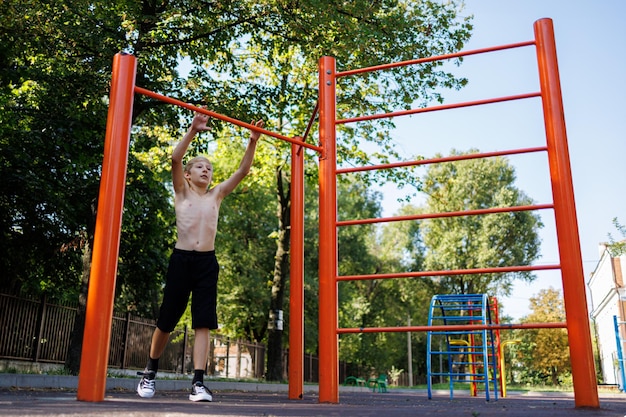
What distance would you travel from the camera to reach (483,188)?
31.0m

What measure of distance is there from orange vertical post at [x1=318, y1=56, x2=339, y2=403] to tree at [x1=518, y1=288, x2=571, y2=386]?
103 ft

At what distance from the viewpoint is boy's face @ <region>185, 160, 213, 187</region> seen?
380 cm

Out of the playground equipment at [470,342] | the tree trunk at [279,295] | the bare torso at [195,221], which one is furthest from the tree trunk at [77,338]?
the tree trunk at [279,295]

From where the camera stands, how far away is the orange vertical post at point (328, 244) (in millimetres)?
3358

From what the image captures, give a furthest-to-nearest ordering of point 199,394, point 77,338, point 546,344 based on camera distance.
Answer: point 546,344 → point 77,338 → point 199,394

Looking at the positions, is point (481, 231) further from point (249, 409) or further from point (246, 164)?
point (249, 409)

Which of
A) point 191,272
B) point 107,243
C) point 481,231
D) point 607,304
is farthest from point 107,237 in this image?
point 607,304

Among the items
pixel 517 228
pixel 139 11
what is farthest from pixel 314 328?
pixel 139 11

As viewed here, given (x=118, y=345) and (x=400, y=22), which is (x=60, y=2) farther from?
(x=118, y=345)

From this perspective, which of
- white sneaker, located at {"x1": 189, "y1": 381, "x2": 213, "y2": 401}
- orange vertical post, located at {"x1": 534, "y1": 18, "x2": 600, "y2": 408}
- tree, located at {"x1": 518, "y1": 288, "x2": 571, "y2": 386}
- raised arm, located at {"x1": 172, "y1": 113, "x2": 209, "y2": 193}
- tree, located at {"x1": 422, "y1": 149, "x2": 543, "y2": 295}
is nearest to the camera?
orange vertical post, located at {"x1": 534, "y1": 18, "x2": 600, "y2": 408}

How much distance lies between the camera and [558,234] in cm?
315

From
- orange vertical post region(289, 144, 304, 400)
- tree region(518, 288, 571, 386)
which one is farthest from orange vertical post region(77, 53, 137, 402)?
tree region(518, 288, 571, 386)

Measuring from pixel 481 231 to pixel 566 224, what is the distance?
27.3 m

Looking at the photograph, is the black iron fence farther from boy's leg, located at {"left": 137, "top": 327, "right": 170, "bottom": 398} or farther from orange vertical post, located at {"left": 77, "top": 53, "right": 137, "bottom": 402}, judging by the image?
orange vertical post, located at {"left": 77, "top": 53, "right": 137, "bottom": 402}
